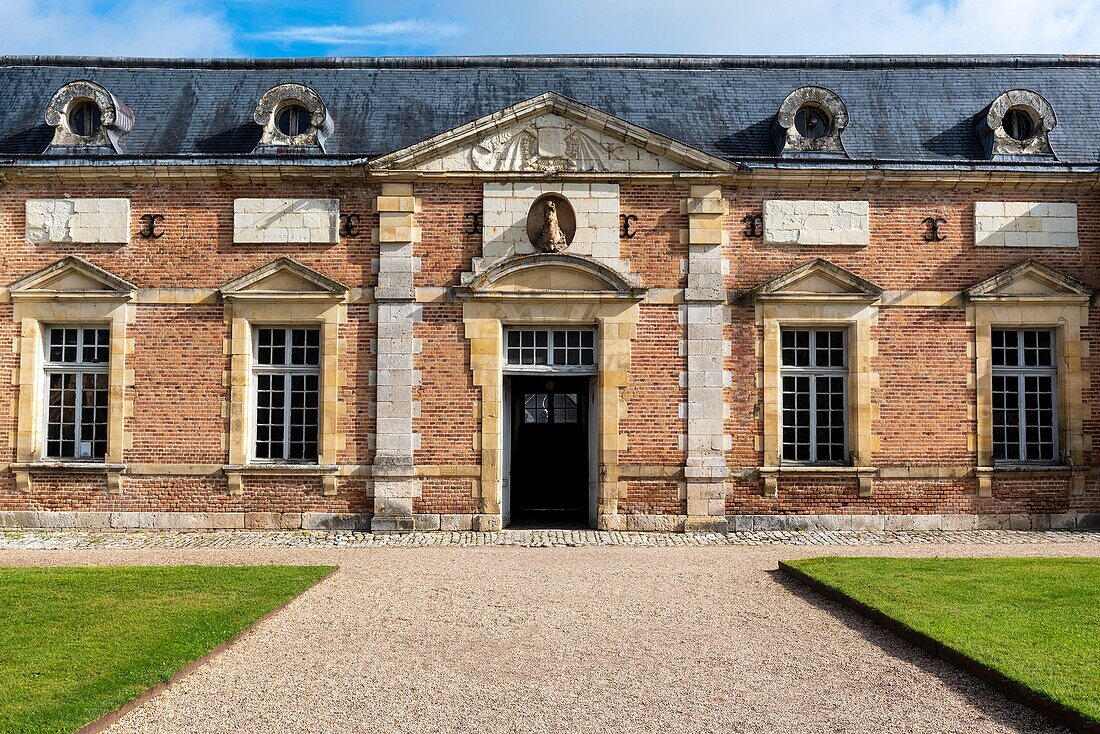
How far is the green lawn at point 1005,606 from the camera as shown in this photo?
5.09 meters

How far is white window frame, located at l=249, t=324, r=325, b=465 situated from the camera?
12.5 meters

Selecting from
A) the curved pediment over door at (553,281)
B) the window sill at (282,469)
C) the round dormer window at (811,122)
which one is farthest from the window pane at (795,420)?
the window sill at (282,469)

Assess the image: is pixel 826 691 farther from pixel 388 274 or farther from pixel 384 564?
pixel 388 274

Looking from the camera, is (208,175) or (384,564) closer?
(384,564)

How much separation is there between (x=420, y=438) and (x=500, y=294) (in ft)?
6.97

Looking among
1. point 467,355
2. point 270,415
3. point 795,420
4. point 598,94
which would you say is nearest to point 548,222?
point 467,355

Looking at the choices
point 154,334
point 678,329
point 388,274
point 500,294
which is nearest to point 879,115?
point 678,329

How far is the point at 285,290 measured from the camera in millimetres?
12484

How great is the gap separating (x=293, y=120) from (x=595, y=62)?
4502mm

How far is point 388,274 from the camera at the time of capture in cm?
1244

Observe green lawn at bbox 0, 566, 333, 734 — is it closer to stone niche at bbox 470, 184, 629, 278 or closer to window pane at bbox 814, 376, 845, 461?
stone niche at bbox 470, 184, 629, 278

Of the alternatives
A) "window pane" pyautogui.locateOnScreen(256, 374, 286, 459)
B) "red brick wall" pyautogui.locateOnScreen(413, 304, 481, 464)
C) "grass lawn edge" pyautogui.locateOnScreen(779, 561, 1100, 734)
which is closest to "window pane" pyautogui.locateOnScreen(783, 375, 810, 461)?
"red brick wall" pyautogui.locateOnScreen(413, 304, 481, 464)

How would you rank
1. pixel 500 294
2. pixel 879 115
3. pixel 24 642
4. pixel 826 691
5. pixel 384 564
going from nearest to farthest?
1. pixel 826 691
2. pixel 24 642
3. pixel 384 564
4. pixel 500 294
5. pixel 879 115

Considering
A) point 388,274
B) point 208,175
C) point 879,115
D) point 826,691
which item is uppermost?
point 879,115
